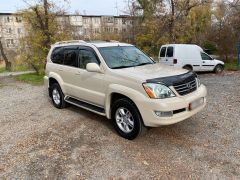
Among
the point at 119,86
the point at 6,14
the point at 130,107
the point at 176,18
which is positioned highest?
the point at 6,14

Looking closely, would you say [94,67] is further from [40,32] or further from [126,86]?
[40,32]

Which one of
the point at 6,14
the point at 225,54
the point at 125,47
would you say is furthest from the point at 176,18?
the point at 6,14

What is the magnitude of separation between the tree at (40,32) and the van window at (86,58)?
30.2ft

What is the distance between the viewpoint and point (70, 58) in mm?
6176

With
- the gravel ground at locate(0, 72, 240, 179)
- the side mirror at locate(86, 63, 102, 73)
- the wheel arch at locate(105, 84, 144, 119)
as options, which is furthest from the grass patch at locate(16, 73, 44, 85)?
the wheel arch at locate(105, 84, 144, 119)

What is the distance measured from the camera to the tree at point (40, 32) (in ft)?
46.2

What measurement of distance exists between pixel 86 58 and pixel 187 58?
28.1ft

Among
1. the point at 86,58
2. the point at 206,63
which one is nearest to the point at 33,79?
the point at 86,58

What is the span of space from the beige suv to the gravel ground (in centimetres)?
44

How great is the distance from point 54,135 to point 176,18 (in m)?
14.1

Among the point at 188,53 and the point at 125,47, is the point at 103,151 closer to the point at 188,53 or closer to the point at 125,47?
the point at 125,47

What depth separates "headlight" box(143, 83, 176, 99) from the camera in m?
4.11

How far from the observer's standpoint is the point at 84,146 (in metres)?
4.51

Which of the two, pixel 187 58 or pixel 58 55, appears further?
pixel 187 58
